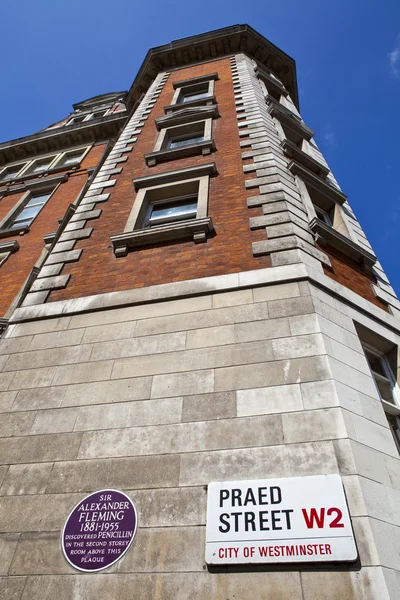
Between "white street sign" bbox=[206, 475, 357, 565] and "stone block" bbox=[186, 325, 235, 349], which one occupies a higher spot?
"stone block" bbox=[186, 325, 235, 349]

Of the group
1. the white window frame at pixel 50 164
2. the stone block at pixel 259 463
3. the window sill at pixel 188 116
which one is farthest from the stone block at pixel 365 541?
the white window frame at pixel 50 164

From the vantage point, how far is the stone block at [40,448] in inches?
186

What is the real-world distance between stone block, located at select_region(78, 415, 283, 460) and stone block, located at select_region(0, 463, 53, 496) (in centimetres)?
46

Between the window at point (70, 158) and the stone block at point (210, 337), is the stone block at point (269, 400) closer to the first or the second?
the stone block at point (210, 337)

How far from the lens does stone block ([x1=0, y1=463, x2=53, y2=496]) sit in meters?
4.47

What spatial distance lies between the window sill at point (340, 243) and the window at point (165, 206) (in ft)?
7.06

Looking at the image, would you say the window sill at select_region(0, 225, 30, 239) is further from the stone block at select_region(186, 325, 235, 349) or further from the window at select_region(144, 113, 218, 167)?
the stone block at select_region(186, 325, 235, 349)

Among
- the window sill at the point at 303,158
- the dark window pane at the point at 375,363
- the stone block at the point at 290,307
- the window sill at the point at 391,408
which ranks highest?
the window sill at the point at 303,158

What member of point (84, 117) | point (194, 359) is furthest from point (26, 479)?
point (84, 117)

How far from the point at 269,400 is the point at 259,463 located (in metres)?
0.75

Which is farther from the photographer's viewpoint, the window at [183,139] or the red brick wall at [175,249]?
the window at [183,139]

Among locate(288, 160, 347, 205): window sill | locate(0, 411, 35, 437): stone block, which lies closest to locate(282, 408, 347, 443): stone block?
locate(0, 411, 35, 437): stone block

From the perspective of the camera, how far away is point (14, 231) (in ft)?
43.8

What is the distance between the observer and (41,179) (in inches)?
677
